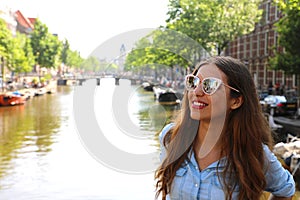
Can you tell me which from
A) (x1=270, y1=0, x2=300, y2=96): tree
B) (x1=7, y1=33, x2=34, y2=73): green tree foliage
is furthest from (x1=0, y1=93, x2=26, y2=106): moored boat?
(x1=270, y1=0, x2=300, y2=96): tree

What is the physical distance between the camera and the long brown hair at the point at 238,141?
2340mm

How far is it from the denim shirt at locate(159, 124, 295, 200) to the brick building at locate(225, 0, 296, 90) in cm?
3285

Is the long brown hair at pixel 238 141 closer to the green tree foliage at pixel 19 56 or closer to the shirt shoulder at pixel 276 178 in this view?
the shirt shoulder at pixel 276 178

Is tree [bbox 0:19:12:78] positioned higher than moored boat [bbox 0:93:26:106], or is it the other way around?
tree [bbox 0:19:12:78]

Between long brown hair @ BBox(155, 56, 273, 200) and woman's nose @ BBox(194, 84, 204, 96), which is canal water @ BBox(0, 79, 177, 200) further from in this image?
woman's nose @ BBox(194, 84, 204, 96)

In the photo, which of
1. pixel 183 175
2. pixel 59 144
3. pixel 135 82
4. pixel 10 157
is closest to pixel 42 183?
pixel 10 157

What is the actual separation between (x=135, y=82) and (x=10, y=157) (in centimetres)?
1175

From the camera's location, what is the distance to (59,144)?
1836cm

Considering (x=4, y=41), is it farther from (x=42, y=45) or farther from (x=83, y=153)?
(x=83, y=153)

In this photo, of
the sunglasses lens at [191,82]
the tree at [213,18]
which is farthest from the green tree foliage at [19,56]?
the sunglasses lens at [191,82]

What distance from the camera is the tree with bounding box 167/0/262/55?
30391 mm

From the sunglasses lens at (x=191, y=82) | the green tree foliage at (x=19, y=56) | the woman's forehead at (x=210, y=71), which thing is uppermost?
the green tree foliage at (x=19, y=56)

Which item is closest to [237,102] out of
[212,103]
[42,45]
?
[212,103]

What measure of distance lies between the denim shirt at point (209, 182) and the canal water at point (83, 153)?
0.65 metres
